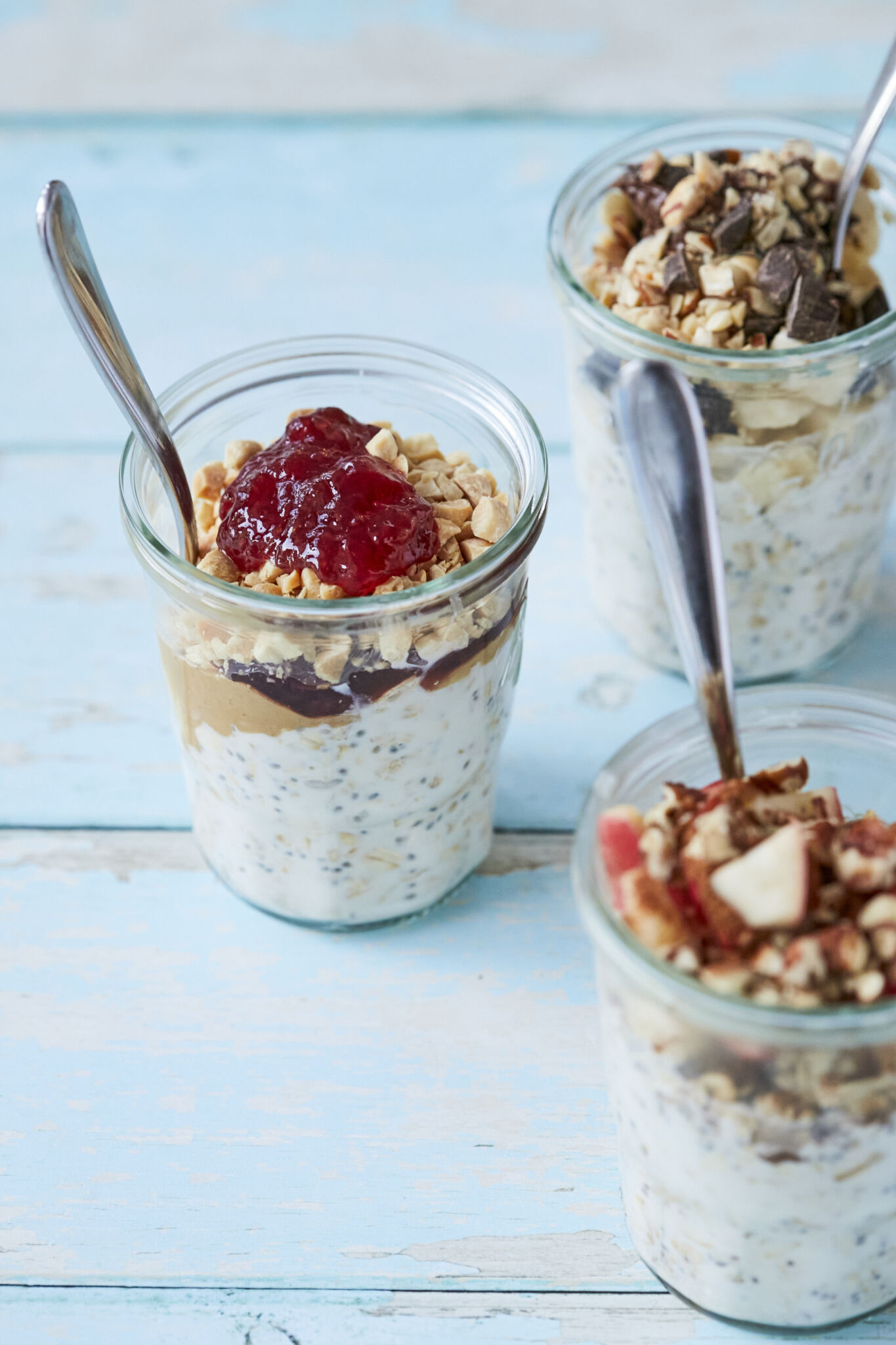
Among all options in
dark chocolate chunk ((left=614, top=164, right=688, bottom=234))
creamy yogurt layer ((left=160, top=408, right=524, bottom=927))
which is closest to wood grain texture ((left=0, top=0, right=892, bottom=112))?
dark chocolate chunk ((left=614, top=164, right=688, bottom=234))

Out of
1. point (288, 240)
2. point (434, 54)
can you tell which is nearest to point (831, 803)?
point (288, 240)

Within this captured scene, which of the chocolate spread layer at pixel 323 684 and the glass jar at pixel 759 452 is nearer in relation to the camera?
the chocolate spread layer at pixel 323 684

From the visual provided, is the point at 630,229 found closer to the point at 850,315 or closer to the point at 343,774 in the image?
the point at 850,315

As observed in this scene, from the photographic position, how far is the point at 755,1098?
0.75 metres

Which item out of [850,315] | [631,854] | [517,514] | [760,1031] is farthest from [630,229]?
[760,1031]

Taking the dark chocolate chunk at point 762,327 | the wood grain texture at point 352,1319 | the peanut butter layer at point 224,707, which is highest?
the dark chocolate chunk at point 762,327

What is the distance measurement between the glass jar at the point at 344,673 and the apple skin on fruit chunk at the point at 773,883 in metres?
0.30

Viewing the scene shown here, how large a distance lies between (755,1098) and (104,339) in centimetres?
65

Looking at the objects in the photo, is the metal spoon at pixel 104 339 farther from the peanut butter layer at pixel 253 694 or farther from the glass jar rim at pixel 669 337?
the glass jar rim at pixel 669 337

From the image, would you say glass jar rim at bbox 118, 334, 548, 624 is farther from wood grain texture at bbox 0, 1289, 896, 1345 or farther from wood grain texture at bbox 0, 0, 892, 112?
wood grain texture at bbox 0, 0, 892, 112

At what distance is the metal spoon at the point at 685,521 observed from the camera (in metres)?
0.81

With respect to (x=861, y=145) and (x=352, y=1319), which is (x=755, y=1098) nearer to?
(x=352, y=1319)

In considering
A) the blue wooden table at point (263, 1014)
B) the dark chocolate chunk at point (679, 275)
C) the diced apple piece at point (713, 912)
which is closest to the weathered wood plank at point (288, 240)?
the blue wooden table at point (263, 1014)

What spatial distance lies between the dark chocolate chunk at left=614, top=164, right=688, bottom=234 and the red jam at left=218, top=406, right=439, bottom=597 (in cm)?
38
